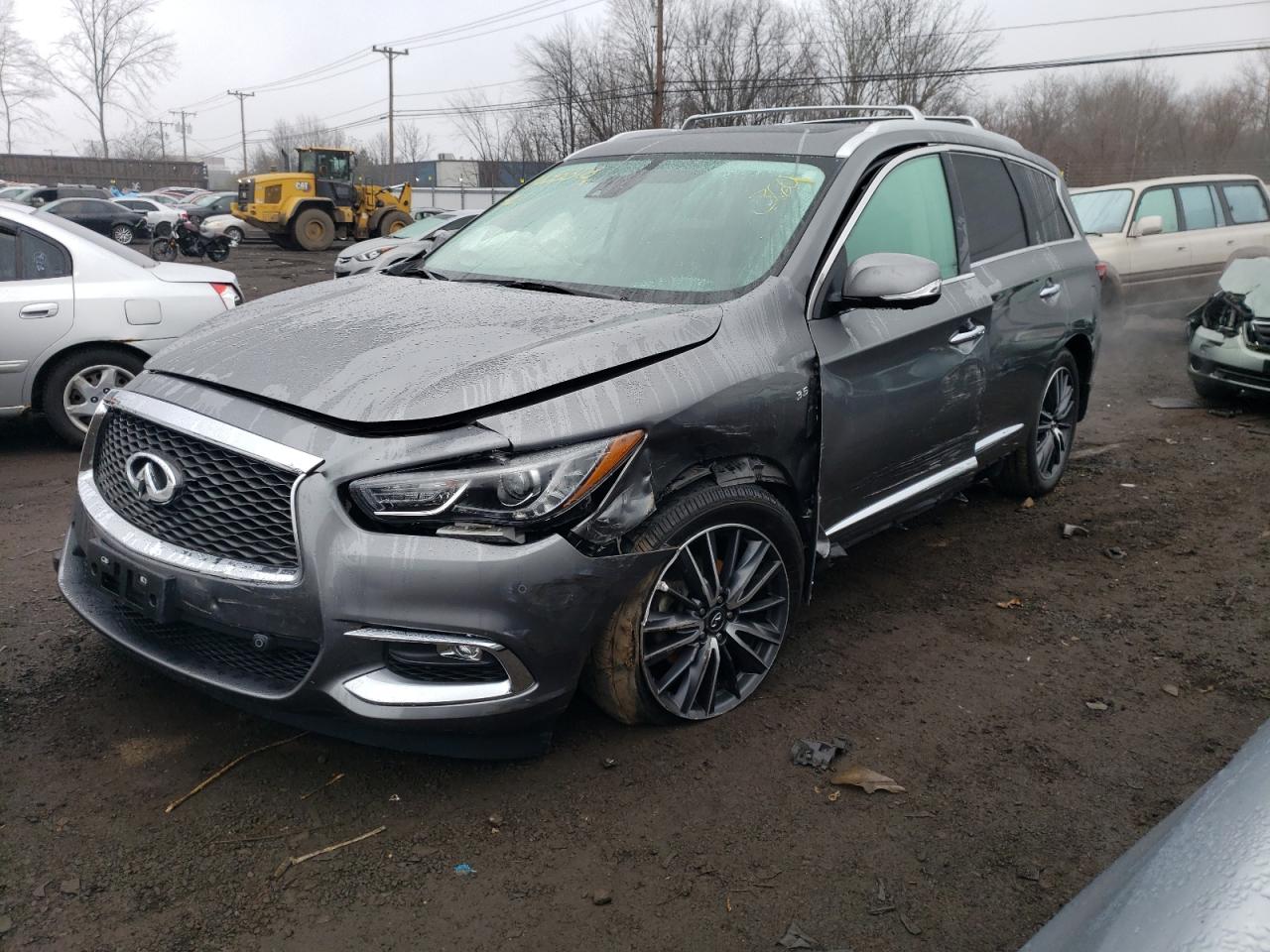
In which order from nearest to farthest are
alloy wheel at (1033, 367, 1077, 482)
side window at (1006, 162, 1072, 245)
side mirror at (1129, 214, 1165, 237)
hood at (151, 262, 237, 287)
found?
side window at (1006, 162, 1072, 245) < alloy wheel at (1033, 367, 1077, 482) < hood at (151, 262, 237, 287) < side mirror at (1129, 214, 1165, 237)

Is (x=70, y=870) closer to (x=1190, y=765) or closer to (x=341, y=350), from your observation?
(x=341, y=350)

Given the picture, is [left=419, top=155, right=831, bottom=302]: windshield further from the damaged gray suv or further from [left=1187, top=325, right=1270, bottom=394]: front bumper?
[left=1187, top=325, right=1270, bottom=394]: front bumper

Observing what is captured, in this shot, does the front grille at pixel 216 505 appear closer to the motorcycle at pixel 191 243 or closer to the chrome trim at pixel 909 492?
the chrome trim at pixel 909 492

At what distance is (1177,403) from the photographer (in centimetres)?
847

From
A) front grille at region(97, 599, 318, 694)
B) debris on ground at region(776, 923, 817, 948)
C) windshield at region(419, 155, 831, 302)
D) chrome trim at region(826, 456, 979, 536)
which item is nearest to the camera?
debris on ground at region(776, 923, 817, 948)

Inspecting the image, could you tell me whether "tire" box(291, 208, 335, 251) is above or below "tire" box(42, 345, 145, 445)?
above

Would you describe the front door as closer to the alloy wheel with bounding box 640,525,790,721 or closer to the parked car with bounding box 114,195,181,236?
the alloy wheel with bounding box 640,525,790,721

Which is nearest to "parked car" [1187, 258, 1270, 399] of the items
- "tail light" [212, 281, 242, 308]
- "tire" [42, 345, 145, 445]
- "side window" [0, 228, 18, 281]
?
"tail light" [212, 281, 242, 308]

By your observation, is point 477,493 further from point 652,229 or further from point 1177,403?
point 1177,403

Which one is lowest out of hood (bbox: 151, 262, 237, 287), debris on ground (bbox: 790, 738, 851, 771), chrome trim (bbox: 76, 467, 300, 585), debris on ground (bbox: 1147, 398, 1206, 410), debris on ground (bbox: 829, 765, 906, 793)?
debris on ground (bbox: 829, 765, 906, 793)

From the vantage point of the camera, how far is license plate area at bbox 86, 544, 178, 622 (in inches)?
104

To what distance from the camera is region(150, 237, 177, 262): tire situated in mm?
23141

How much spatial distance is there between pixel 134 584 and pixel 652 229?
2.06 m

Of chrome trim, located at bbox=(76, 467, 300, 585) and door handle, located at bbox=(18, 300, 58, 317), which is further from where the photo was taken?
door handle, located at bbox=(18, 300, 58, 317)
